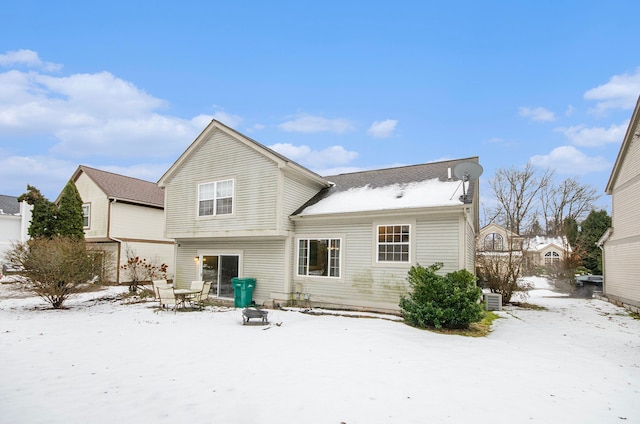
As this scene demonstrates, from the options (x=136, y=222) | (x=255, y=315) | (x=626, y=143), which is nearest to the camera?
(x=255, y=315)

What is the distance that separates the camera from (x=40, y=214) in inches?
742

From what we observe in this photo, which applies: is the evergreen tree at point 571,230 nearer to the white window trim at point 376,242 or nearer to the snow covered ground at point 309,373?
the snow covered ground at point 309,373

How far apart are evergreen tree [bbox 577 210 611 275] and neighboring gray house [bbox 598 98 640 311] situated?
1404cm

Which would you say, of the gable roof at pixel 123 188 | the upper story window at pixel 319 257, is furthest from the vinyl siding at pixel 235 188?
the gable roof at pixel 123 188

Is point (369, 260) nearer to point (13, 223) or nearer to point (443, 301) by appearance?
point (443, 301)

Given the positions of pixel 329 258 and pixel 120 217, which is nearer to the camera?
pixel 329 258

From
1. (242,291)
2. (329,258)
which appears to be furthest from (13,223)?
(329,258)

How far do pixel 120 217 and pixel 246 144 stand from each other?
12.5 meters

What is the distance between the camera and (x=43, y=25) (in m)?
15.1

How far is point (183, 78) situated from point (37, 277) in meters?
17.2

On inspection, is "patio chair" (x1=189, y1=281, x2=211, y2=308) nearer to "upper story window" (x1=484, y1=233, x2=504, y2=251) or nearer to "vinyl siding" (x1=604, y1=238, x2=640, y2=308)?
"vinyl siding" (x1=604, y1=238, x2=640, y2=308)

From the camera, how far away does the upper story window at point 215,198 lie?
46.8 feet

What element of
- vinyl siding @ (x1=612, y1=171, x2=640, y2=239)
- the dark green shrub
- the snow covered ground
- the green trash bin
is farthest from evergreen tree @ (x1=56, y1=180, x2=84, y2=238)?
vinyl siding @ (x1=612, y1=171, x2=640, y2=239)

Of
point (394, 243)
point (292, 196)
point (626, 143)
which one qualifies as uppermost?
point (626, 143)
